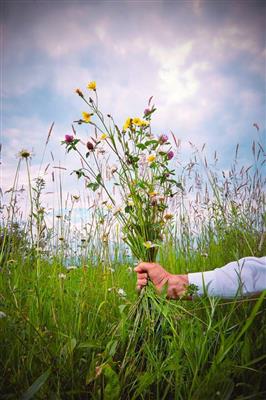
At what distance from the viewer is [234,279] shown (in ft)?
5.13

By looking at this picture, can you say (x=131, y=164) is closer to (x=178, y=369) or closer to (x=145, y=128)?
(x=145, y=128)

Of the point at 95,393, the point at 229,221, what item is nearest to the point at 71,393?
the point at 95,393

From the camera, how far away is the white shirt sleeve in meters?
1.52

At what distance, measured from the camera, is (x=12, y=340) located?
133 cm

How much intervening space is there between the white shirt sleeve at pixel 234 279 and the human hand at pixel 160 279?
2.4 inches

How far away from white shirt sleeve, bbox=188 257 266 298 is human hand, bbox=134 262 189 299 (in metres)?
0.06

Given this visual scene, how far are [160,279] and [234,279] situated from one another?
0.35m

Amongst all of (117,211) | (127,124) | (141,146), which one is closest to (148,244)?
(117,211)

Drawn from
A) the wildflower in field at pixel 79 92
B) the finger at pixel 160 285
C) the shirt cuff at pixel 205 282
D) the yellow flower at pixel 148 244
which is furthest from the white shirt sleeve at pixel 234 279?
the wildflower in field at pixel 79 92

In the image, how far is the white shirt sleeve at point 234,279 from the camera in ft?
4.99

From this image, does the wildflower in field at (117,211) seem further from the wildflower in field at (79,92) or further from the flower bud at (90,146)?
the wildflower in field at (79,92)

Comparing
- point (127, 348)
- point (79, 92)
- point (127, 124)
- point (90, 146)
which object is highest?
point (79, 92)

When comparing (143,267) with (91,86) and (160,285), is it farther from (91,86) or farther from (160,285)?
(91,86)

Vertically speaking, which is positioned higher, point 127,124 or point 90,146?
point 127,124
